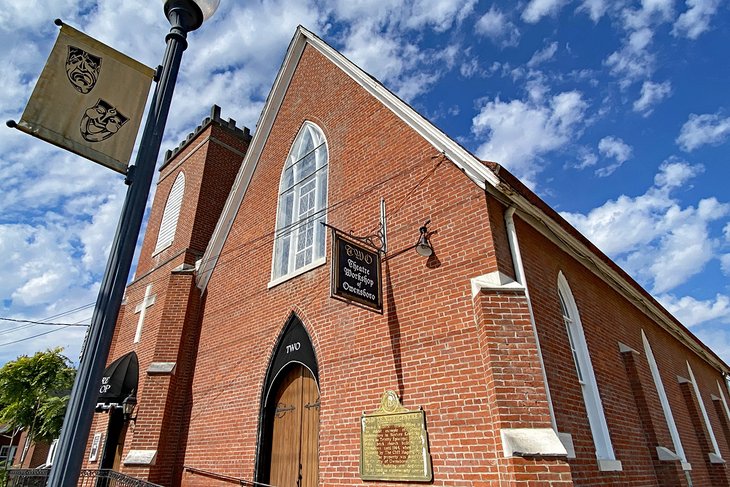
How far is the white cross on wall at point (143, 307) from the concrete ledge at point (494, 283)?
10.5m

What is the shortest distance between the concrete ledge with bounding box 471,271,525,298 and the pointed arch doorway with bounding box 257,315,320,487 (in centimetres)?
345

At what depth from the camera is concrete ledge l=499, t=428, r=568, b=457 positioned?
4918 mm

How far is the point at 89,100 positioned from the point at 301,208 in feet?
22.5

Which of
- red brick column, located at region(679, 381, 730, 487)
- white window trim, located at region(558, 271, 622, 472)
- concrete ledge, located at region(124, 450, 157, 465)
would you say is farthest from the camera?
red brick column, located at region(679, 381, 730, 487)

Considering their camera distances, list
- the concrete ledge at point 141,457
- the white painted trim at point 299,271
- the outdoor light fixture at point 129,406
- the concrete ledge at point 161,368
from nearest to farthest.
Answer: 1. the white painted trim at point 299,271
2. the concrete ledge at point 141,457
3. the concrete ledge at point 161,368
4. the outdoor light fixture at point 129,406

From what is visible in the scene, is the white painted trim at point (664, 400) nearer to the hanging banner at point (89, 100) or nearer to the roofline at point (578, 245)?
the roofline at point (578, 245)

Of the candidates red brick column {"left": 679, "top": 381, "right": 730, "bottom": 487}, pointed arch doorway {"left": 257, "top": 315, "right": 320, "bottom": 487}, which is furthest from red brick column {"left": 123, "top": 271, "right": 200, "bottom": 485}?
red brick column {"left": 679, "top": 381, "right": 730, "bottom": 487}

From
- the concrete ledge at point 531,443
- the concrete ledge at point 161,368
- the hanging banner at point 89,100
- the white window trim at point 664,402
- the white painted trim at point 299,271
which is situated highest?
the white painted trim at point 299,271

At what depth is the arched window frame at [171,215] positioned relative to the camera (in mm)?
14889

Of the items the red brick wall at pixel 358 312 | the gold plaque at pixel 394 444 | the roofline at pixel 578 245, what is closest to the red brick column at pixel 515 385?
the red brick wall at pixel 358 312

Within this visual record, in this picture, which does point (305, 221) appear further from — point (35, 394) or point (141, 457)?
point (35, 394)

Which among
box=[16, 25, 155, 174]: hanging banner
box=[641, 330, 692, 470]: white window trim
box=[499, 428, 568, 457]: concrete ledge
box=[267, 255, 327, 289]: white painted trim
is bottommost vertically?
box=[499, 428, 568, 457]: concrete ledge

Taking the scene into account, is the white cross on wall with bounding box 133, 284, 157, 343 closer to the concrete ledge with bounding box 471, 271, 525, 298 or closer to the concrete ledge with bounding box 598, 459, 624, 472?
the concrete ledge with bounding box 471, 271, 525, 298

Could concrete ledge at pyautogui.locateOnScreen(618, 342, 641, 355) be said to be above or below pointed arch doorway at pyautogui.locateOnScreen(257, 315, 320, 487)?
above
